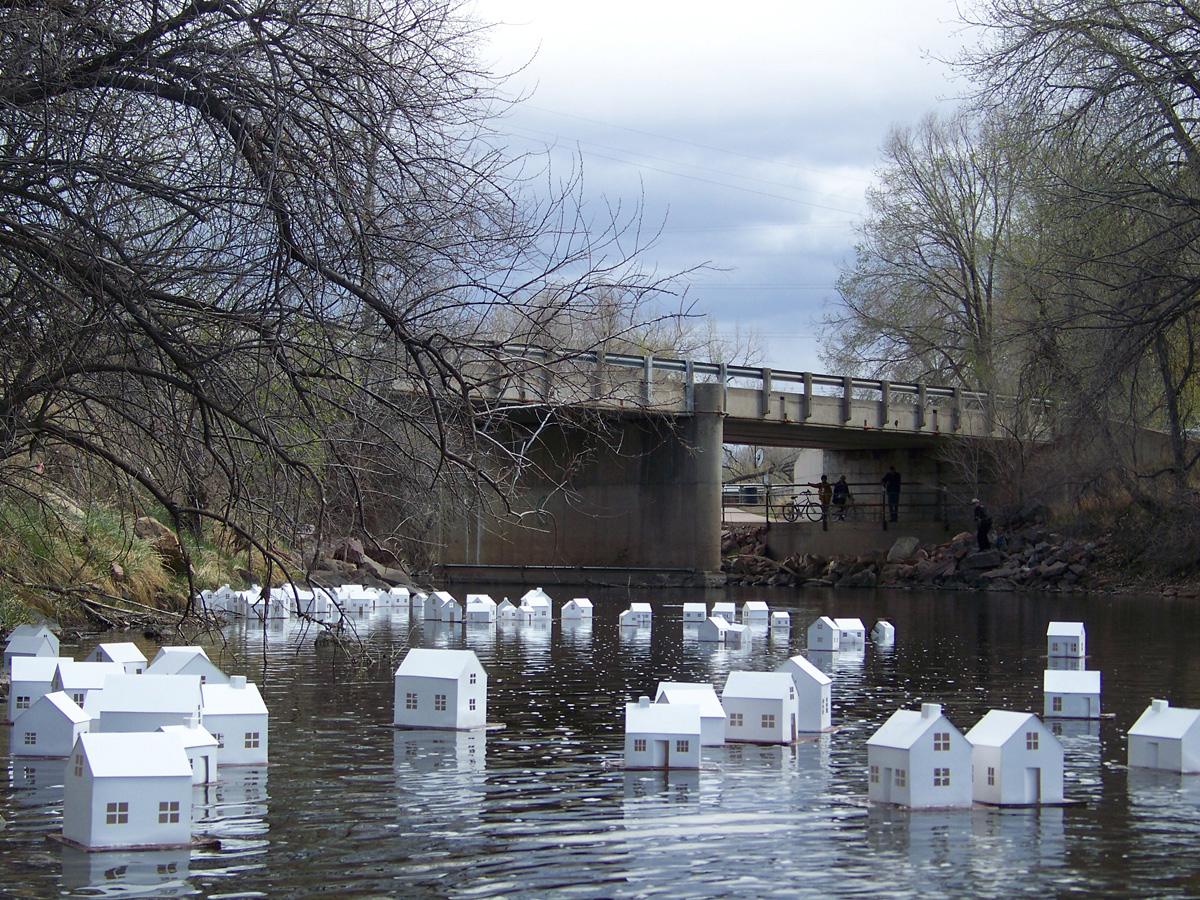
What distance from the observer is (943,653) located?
17.3 meters

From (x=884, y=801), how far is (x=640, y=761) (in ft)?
5.72

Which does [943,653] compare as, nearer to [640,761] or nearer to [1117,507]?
[640,761]

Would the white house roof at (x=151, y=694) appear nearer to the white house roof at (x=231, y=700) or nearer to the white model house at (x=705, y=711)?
→ the white house roof at (x=231, y=700)

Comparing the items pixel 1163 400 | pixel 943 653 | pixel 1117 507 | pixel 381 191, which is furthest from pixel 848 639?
pixel 1117 507

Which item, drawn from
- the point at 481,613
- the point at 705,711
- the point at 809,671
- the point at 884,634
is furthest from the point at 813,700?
the point at 481,613

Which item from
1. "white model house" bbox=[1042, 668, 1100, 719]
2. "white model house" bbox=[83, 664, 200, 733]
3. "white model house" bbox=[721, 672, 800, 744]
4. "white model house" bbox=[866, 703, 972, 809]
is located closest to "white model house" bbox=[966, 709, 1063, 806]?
"white model house" bbox=[866, 703, 972, 809]

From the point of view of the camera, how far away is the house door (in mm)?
7438

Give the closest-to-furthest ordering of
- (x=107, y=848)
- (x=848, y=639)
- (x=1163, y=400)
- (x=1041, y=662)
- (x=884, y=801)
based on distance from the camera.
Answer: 1. (x=107, y=848)
2. (x=884, y=801)
3. (x=1041, y=662)
4. (x=848, y=639)
5. (x=1163, y=400)

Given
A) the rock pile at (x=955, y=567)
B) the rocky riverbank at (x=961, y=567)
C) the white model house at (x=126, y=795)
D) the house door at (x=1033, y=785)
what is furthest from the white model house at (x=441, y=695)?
the rock pile at (x=955, y=567)

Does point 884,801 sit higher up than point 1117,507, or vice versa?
point 1117,507

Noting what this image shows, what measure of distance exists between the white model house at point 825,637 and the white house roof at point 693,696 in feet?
28.5

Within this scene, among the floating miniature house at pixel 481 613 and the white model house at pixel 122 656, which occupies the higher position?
the white model house at pixel 122 656

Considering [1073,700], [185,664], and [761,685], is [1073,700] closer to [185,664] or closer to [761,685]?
[761,685]

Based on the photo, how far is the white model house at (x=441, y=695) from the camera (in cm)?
1018
